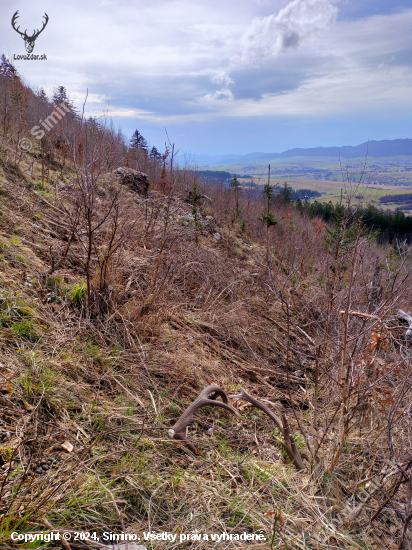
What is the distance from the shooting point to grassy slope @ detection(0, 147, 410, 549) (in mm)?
1582

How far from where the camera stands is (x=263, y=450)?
2.23m

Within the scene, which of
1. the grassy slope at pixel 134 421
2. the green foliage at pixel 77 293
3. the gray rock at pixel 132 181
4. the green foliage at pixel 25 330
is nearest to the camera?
the grassy slope at pixel 134 421

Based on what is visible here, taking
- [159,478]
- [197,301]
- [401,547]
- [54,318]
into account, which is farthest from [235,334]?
[401,547]

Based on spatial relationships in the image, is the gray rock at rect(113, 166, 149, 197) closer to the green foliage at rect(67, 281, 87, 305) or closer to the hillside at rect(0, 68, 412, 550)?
the hillside at rect(0, 68, 412, 550)

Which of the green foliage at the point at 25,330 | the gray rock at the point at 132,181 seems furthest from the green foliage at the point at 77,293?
the gray rock at the point at 132,181

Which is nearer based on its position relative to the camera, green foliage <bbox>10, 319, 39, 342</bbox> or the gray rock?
green foliage <bbox>10, 319, 39, 342</bbox>

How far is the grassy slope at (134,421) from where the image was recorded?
158 cm

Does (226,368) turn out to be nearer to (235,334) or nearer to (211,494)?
(235,334)

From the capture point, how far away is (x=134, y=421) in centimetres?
215

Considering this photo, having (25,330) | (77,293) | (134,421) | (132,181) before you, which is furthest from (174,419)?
→ (132,181)

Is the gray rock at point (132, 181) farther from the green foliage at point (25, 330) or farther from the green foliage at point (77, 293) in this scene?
the green foliage at point (25, 330)

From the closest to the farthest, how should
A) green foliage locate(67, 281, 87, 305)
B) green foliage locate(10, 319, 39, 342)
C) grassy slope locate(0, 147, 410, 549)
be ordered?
grassy slope locate(0, 147, 410, 549) < green foliage locate(10, 319, 39, 342) < green foliage locate(67, 281, 87, 305)

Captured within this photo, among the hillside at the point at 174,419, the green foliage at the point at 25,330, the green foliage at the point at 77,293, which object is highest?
the green foliage at the point at 77,293

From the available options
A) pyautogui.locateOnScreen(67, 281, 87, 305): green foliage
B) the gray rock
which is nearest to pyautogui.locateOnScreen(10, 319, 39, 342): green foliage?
pyautogui.locateOnScreen(67, 281, 87, 305): green foliage
